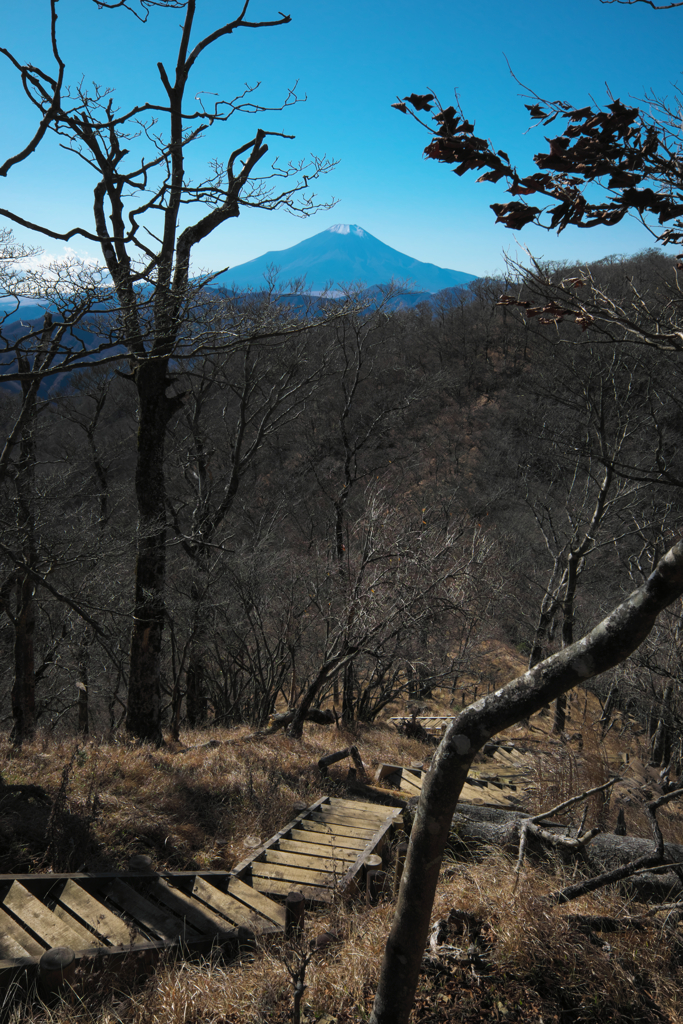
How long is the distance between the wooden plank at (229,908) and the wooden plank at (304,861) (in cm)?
83

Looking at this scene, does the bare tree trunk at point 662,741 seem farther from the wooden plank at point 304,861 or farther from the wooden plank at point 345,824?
the wooden plank at point 304,861

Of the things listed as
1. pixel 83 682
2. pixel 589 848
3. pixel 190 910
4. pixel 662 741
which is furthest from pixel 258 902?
pixel 662 741

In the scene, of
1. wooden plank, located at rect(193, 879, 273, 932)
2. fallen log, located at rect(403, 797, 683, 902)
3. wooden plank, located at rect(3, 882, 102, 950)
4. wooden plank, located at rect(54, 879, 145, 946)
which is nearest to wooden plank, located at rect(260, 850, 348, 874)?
wooden plank, located at rect(193, 879, 273, 932)

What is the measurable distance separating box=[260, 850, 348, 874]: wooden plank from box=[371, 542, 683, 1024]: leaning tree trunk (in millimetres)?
2772

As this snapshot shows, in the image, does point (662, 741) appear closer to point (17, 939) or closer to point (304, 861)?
point (304, 861)

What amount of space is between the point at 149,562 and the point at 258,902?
5.42 metres

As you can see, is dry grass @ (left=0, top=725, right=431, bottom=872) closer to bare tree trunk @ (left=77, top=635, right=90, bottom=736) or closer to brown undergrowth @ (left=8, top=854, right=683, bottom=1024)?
brown undergrowth @ (left=8, top=854, right=683, bottom=1024)

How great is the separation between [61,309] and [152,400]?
12.7ft

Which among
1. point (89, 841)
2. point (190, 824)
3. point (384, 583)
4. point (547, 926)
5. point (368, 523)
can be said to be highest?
point (368, 523)

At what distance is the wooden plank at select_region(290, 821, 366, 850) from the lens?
5938 mm

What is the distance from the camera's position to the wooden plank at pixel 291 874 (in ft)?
16.7

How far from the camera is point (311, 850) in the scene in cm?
571

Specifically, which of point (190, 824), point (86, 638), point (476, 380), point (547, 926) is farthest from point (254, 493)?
point (476, 380)

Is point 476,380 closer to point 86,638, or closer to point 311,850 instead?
point 86,638
